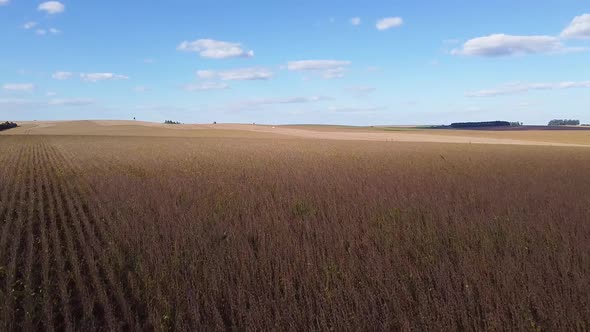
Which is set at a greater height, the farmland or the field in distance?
the field in distance

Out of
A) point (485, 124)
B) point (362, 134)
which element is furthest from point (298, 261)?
point (485, 124)

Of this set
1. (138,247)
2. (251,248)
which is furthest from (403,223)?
(138,247)

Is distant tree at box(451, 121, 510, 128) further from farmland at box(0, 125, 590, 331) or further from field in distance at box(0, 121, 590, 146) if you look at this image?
farmland at box(0, 125, 590, 331)

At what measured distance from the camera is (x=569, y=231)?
7895 millimetres

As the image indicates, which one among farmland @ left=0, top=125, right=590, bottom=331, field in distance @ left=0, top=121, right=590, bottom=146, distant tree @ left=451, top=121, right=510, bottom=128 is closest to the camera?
farmland @ left=0, top=125, right=590, bottom=331

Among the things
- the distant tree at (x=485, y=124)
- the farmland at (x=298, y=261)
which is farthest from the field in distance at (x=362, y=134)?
the farmland at (x=298, y=261)

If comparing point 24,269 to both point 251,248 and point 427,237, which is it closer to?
point 251,248

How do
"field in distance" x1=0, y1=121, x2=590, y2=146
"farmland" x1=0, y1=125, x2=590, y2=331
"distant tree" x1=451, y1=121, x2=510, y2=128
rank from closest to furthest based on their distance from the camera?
"farmland" x1=0, y1=125, x2=590, y2=331 < "field in distance" x1=0, y1=121, x2=590, y2=146 < "distant tree" x1=451, y1=121, x2=510, y2=128

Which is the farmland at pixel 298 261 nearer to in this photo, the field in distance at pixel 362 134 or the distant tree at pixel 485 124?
the field in distance at pixel 362 134

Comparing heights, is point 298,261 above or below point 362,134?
below

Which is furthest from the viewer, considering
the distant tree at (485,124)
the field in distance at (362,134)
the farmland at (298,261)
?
the distant tree at (485,124)

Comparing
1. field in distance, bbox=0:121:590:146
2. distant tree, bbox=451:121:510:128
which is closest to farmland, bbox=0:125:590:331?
field in distance, bbox=0:121:590:146

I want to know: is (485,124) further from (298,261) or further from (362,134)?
(298,261)

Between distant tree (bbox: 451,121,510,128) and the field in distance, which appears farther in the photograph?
distant tree (bbox: 451,121,510,128)
